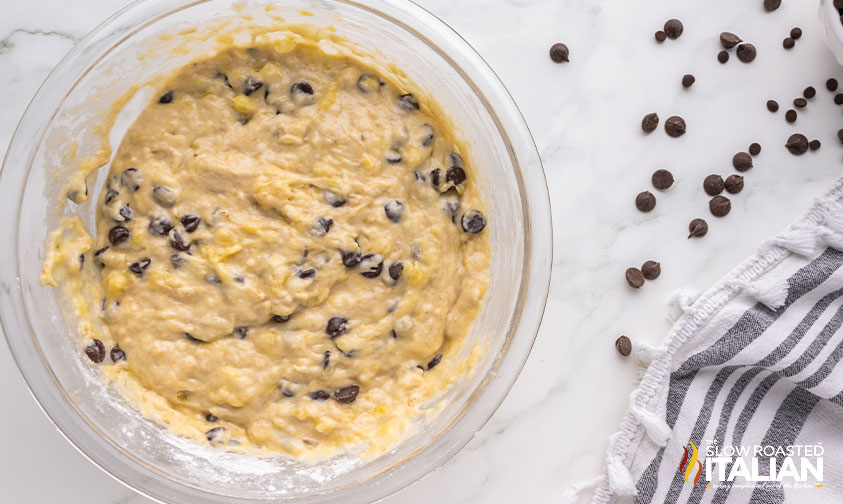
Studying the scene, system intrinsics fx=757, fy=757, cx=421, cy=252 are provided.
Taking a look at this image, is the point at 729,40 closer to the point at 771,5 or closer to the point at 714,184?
the point at 771,5

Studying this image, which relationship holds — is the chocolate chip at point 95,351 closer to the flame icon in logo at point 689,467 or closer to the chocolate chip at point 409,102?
the chocolate chip at point 409,102

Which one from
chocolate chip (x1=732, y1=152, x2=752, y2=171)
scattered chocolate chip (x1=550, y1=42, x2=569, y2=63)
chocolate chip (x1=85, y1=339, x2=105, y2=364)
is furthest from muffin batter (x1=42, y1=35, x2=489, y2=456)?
chocolate chip (x1=732, y1=152, x2=752, y2=171)

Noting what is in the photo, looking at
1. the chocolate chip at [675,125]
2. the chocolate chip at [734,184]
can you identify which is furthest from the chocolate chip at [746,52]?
the chocolate chip at [734,184]

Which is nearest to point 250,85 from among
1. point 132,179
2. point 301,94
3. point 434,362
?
point 301,94

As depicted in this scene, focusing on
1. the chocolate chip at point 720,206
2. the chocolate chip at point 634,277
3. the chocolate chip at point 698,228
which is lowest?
the chocolate chip at point 634,277

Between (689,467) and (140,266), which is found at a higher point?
(140,266)

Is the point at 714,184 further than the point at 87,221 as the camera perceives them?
Yes

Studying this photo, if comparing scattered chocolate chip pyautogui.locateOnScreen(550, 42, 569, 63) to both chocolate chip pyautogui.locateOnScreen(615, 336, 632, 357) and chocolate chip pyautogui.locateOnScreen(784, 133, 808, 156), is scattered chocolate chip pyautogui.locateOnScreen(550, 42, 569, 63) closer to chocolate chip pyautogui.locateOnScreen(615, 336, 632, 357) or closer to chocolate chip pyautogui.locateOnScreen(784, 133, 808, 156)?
chocolate chip pyautogui.locateOnScreen(784, 133, 808, 156)
